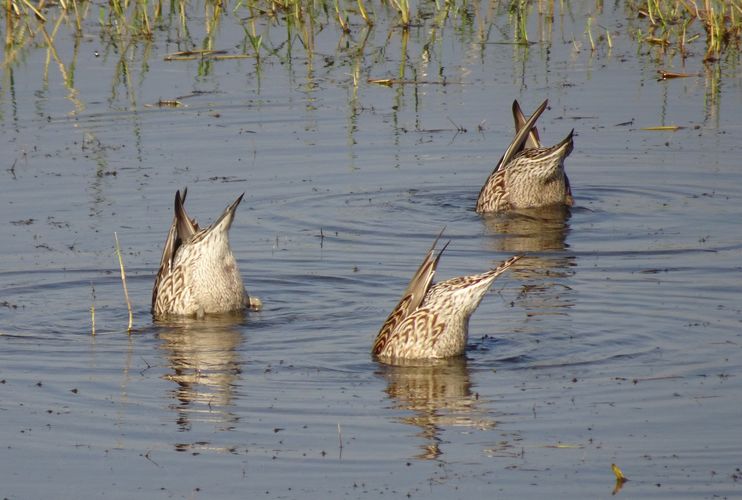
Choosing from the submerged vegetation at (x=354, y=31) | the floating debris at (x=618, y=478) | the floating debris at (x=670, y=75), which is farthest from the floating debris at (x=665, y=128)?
the floating debris at (x=618, y=478)

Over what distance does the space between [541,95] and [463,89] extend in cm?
93

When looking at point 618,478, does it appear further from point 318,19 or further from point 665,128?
point 318,19

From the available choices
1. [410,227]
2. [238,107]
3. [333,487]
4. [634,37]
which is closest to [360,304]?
[410,227]

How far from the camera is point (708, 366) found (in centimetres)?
795

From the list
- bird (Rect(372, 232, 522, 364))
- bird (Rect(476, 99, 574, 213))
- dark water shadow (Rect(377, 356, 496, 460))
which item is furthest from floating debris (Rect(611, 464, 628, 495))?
bird (Rect(476, 99, 574, 213))

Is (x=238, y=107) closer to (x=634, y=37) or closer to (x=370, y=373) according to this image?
(x=634, y=37)

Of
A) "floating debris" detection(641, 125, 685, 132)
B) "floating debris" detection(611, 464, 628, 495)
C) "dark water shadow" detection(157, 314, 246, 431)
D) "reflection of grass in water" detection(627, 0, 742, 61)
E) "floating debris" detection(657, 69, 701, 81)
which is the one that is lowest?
"floating debris" detection(611, 464, 628, 495)

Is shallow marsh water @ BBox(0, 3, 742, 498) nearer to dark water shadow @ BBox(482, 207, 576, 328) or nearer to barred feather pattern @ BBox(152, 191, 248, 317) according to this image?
dark water shadow @ BBox(482, 207, 576, 328)

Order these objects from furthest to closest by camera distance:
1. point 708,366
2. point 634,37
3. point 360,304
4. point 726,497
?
point 634,37, point 360,304, point 708,366, point 726,497

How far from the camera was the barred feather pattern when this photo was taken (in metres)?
9.92

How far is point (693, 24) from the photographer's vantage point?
1880 cm

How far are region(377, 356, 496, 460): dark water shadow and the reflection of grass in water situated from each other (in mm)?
9543

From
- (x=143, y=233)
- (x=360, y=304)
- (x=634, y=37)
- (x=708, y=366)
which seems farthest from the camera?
(x=634, y=37)

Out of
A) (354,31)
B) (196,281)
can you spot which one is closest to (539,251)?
(196,281)
